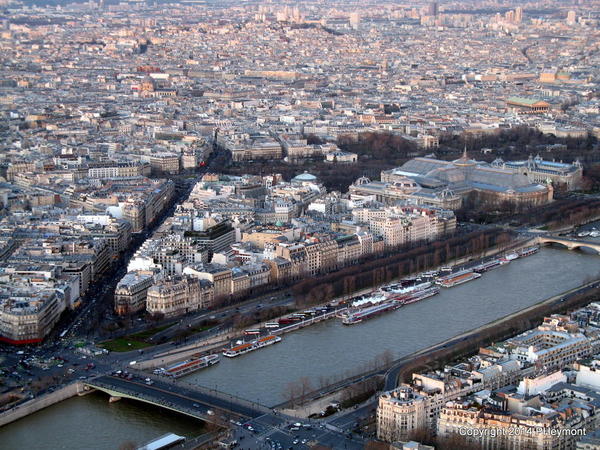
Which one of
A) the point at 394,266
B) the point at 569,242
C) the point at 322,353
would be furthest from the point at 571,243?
the point at 322,353

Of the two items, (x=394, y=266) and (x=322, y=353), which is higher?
(x=394, y=266)

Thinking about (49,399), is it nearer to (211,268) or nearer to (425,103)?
(211,268)

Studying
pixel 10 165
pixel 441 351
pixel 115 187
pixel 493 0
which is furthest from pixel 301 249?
pixel 493 0

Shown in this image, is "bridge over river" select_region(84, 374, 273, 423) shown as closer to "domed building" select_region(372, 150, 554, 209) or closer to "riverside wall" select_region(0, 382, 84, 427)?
"riverside wall" select_region(0, 382, 84, 427)

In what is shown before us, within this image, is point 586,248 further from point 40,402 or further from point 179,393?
point 40,402

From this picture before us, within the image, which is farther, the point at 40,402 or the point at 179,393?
the point at 179,393

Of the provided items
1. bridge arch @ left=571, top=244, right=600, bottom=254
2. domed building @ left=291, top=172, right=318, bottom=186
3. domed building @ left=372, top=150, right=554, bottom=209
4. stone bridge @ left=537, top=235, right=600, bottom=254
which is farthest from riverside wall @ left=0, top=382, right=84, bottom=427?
domed building @ left=291, top=172, right=318, bottom=186

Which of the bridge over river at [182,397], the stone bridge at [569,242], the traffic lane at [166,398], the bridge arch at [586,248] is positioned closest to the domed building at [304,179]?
the stone bridge at [569,242]

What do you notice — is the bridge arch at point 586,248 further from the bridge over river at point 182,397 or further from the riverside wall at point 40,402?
the riverside wall at point 40,402
